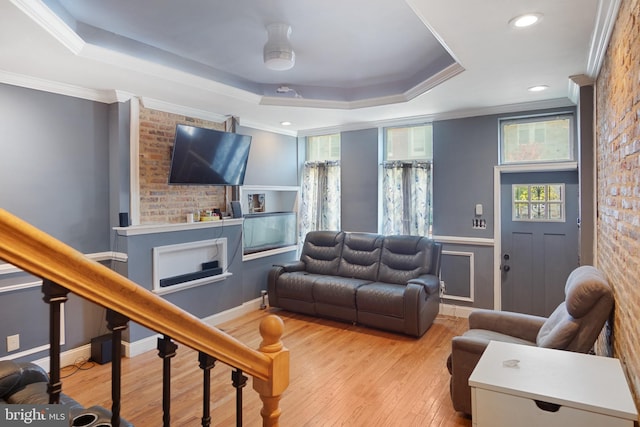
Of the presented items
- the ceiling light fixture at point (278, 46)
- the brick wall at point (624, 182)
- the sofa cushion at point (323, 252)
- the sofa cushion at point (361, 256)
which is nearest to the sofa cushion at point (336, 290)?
the sofa cushion at point (361, 256)

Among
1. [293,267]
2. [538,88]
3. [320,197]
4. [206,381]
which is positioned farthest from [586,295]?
[320,197]

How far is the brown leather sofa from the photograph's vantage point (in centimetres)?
412

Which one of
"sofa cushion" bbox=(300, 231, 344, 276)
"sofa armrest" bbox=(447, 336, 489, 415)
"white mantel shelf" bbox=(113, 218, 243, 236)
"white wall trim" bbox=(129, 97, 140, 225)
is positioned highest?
"white wall trim" bbox=(129, 97, 140, 225)

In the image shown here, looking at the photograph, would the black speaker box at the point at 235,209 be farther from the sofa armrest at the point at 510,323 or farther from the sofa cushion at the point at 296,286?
the sofa armrest at the point at 510,323

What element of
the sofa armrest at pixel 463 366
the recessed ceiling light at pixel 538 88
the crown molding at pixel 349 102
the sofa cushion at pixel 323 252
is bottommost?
the sofa armrest at pixel 463 366

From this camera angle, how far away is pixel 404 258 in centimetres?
474

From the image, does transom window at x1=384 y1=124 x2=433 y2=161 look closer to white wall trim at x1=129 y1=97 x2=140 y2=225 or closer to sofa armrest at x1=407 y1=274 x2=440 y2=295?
sofa armrest at x1=407 y1=274 x2=440 y2=295

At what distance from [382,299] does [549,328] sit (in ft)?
6.05

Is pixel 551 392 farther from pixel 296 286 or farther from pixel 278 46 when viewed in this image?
pixel 296 286

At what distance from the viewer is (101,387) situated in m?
3.06

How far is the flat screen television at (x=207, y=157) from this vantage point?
3.96 meters

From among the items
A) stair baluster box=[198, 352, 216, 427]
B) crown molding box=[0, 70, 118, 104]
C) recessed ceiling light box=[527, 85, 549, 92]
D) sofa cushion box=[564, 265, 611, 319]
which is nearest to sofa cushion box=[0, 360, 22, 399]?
stair baluster box=[198, 352, 216, 427]

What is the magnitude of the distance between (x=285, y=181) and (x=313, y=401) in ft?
11.9

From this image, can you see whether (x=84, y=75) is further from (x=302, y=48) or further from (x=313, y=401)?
(x=313, y=401)
